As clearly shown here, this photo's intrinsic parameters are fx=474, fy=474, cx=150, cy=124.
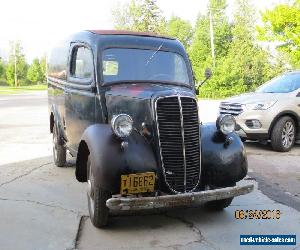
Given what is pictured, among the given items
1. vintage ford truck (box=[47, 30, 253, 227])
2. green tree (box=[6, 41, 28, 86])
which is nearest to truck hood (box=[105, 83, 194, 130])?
vintage ford truck (box=[47, 30, 253, 227])

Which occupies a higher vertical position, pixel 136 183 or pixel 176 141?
pixel 176 141

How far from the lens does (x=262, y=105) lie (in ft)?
33.3

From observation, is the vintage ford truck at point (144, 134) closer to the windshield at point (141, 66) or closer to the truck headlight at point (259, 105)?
the windshield at point (141, 66)

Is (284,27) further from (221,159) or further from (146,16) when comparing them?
(221,159)

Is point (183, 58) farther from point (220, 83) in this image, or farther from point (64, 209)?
point (220, 83)

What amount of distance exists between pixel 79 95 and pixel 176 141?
6.54 ft

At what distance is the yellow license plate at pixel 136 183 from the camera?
15.9ft

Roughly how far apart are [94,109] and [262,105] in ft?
16.9

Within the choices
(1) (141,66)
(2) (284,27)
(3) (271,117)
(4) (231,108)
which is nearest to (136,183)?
(1) (141,66)

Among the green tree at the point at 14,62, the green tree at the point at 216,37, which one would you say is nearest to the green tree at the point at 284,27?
the green tree at the point at 216,37

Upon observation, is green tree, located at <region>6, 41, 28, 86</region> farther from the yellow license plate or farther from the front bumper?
the front bumper

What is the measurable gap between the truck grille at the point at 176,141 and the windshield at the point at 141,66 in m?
1.11

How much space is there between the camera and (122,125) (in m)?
5.02
